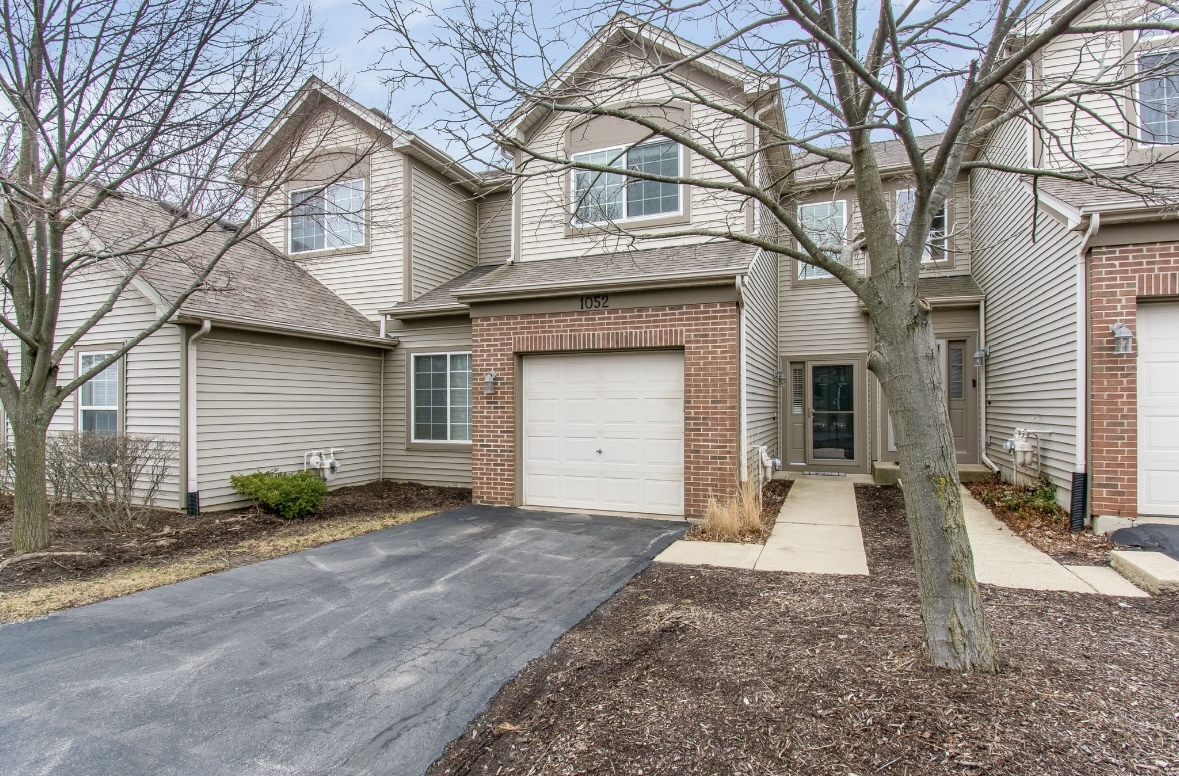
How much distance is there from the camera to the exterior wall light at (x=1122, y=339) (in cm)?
666

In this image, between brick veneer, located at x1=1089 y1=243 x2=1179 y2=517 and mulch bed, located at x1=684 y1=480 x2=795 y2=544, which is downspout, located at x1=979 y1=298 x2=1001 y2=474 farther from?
brick veneer, located at x1=1089 y1=243 x2=1179 y2=517

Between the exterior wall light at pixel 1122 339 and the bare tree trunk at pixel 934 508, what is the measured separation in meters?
5.09

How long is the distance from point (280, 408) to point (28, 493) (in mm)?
3619

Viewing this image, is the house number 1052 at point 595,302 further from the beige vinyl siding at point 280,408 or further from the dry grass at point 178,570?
the beige vinyl siding at point 280,408

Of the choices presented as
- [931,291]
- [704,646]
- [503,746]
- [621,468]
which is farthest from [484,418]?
[931,291]

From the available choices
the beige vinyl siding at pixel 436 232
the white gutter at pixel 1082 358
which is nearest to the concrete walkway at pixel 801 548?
the white gutter at pixel 1082 358

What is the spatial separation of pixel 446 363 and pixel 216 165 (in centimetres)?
505

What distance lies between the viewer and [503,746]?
9.64ft

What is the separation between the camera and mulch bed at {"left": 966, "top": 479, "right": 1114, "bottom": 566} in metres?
6.04

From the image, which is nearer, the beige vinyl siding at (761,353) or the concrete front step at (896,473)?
the beige vinyl siding at (761,353)

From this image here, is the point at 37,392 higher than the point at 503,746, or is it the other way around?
the point at 37,392

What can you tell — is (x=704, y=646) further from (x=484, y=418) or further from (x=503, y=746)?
(x=484, y=418)

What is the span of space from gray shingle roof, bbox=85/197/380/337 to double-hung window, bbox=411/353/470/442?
1.19 metres

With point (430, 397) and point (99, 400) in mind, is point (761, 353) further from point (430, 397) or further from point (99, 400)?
point (99, 400)
